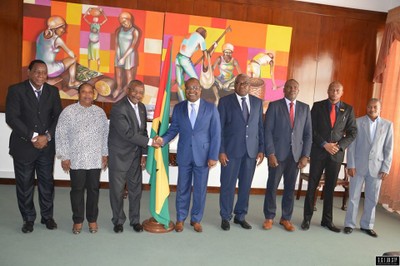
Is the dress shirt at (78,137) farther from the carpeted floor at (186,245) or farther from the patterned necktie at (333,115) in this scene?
the patterned necktie at (333,115)

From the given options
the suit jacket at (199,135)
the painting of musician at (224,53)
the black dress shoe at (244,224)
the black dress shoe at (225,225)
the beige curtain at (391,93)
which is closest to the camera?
the suit jacket at (199,135)

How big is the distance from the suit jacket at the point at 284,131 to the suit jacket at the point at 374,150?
64cm

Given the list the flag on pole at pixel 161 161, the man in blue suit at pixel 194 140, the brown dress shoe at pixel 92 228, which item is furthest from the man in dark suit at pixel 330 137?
the brown dress shoe at pixel 92 228

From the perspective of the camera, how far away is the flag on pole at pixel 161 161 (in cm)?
393

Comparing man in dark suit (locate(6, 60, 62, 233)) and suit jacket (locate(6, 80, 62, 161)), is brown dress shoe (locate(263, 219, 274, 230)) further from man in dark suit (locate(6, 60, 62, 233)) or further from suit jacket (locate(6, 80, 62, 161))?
suit jacket (locate(6, 80, 62, 161))

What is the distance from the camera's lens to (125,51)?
5.50 m

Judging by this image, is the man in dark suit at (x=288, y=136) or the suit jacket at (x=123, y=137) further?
the man in dark suit at (x=288, y=136)

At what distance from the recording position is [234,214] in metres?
4.62

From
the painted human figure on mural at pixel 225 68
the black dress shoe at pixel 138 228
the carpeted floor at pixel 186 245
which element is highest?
the painted human figure on mural at pixel 225 68

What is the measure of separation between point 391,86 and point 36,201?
5.47m

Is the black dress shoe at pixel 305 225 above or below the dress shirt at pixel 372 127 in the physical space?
below

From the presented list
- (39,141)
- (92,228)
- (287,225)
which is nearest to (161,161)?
(92,228)

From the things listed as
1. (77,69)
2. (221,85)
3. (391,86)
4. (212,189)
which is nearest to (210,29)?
(221,85)

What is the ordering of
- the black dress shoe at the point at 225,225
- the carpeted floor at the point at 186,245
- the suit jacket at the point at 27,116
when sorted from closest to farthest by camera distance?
the carpeted floor at the point at 186,245 → the suit jacket at the point at 27,116 → the black dress shoe at the point at 225,225
